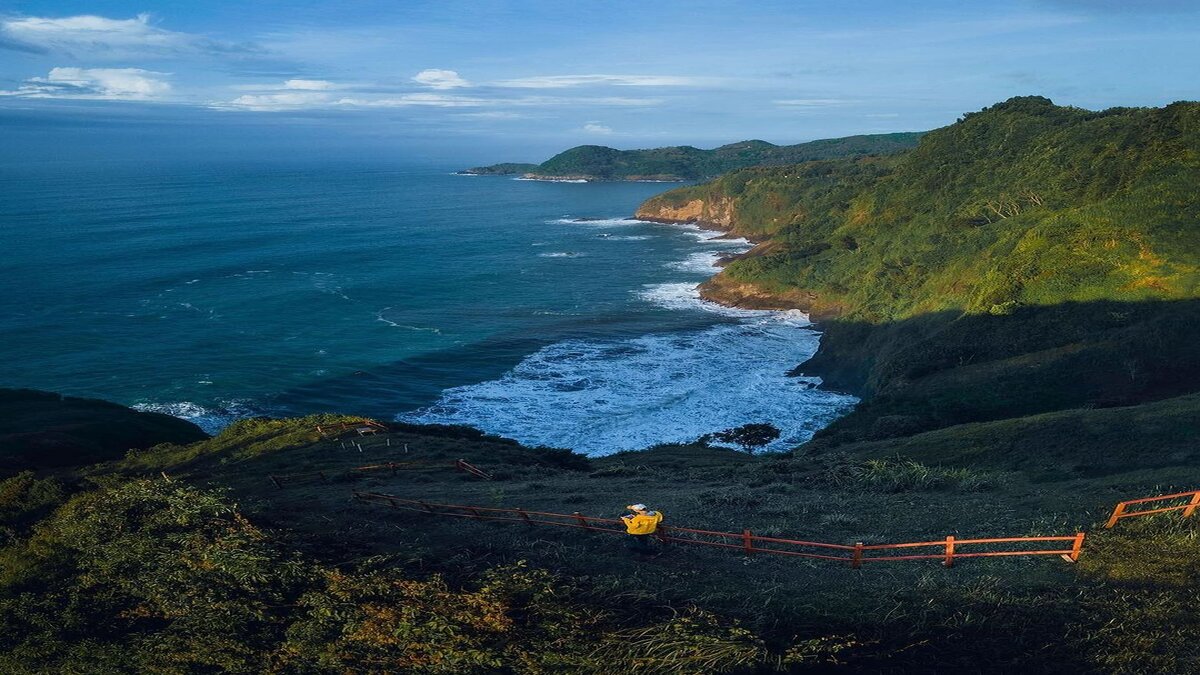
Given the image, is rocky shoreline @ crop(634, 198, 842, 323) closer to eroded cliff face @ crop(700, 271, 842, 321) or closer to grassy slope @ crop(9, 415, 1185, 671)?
Result: eroded cliff face @ crop(700, 271, 842, 321)

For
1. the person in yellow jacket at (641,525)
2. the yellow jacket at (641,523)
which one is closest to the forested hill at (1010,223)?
the person in yellow jacket at (641,525)

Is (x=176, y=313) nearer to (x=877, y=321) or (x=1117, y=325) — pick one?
(x=877, y=321)

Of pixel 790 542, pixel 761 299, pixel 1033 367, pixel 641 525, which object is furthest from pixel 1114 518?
pixel 761 299

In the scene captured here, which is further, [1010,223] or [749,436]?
[1010,223]

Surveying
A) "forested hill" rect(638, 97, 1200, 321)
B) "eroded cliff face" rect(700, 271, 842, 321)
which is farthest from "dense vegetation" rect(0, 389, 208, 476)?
"eroded cliff face" rect(700, 271, 842, 321)

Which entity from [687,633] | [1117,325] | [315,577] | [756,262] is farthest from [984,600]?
[756,262]

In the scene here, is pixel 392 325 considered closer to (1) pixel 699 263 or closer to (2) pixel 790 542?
(1) pixel 699 263
